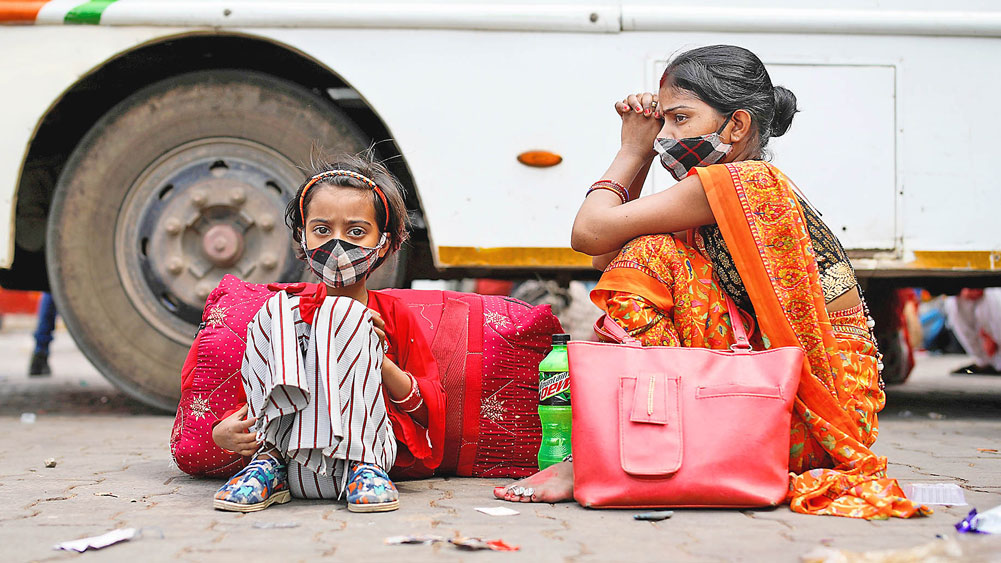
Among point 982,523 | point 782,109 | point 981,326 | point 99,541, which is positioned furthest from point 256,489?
point 981,326

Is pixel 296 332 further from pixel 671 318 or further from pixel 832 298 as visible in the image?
pixel 832 298

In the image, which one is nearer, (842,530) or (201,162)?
(842,530)

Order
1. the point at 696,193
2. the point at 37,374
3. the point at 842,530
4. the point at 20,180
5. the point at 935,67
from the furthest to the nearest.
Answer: the point at 37,374, the point at 20,180, the point at 935,67, the point at 696,193, the point at 842,530

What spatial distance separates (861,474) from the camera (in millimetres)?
2033

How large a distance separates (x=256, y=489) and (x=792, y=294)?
1.33 m

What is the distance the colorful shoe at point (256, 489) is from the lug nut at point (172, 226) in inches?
65.9

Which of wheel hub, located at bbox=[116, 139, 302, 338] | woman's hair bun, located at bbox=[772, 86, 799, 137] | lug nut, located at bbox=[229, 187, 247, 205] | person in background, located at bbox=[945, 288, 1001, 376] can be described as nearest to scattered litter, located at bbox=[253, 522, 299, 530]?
woman's hair bun, located at bbox=[772, 86, 799, 137]

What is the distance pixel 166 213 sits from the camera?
139 inches

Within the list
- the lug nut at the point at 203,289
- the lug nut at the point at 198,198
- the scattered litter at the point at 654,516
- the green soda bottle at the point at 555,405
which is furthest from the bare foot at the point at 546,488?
the lug nut at the point at 198,198

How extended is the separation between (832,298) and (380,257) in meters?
1.14

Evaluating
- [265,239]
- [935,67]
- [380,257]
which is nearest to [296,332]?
[380,257]

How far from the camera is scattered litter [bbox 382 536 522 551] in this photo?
1.66 metres

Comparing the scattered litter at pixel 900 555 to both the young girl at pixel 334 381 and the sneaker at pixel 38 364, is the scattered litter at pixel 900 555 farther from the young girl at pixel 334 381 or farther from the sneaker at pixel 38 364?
the sneaker at pixel 38 364

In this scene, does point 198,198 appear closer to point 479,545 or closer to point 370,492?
point 370,492
